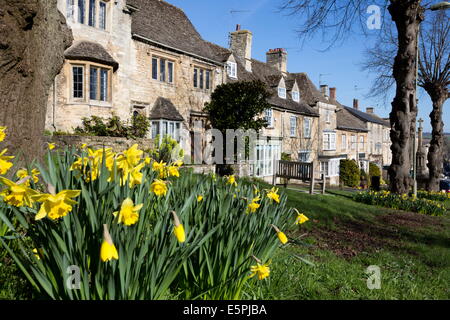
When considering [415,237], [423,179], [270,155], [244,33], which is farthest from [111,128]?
[423,179]

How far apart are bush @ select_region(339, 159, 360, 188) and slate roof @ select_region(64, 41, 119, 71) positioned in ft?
90.1

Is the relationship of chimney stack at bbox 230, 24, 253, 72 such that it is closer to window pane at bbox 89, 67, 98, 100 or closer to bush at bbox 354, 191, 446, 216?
window pane at bbox 89, 67, 98, 100

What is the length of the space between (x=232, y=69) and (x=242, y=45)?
4.33 metres

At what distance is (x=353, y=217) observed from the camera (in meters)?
9.44

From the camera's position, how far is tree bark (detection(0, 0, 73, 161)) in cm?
428

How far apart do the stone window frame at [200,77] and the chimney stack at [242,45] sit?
656 centimetres

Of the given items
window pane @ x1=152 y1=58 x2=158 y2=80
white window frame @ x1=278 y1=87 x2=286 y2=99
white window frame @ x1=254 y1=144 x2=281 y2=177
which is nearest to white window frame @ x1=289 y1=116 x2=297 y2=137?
white window frame @ x1=278 y1=87 x2=286 y2=99

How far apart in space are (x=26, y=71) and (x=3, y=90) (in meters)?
0.42

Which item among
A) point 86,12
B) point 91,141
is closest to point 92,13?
point 86,12

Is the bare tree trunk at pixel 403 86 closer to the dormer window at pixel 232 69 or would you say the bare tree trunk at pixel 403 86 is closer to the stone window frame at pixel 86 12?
the stone window frame at pixel 86 12

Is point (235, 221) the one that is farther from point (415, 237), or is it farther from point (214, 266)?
point (415, 237)

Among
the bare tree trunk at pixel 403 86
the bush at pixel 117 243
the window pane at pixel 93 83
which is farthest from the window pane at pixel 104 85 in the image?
the bush at pixel 117 243

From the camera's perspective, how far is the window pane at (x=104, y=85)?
56.7 ft

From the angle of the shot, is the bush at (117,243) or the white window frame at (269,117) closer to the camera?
the bush at (117,243)
